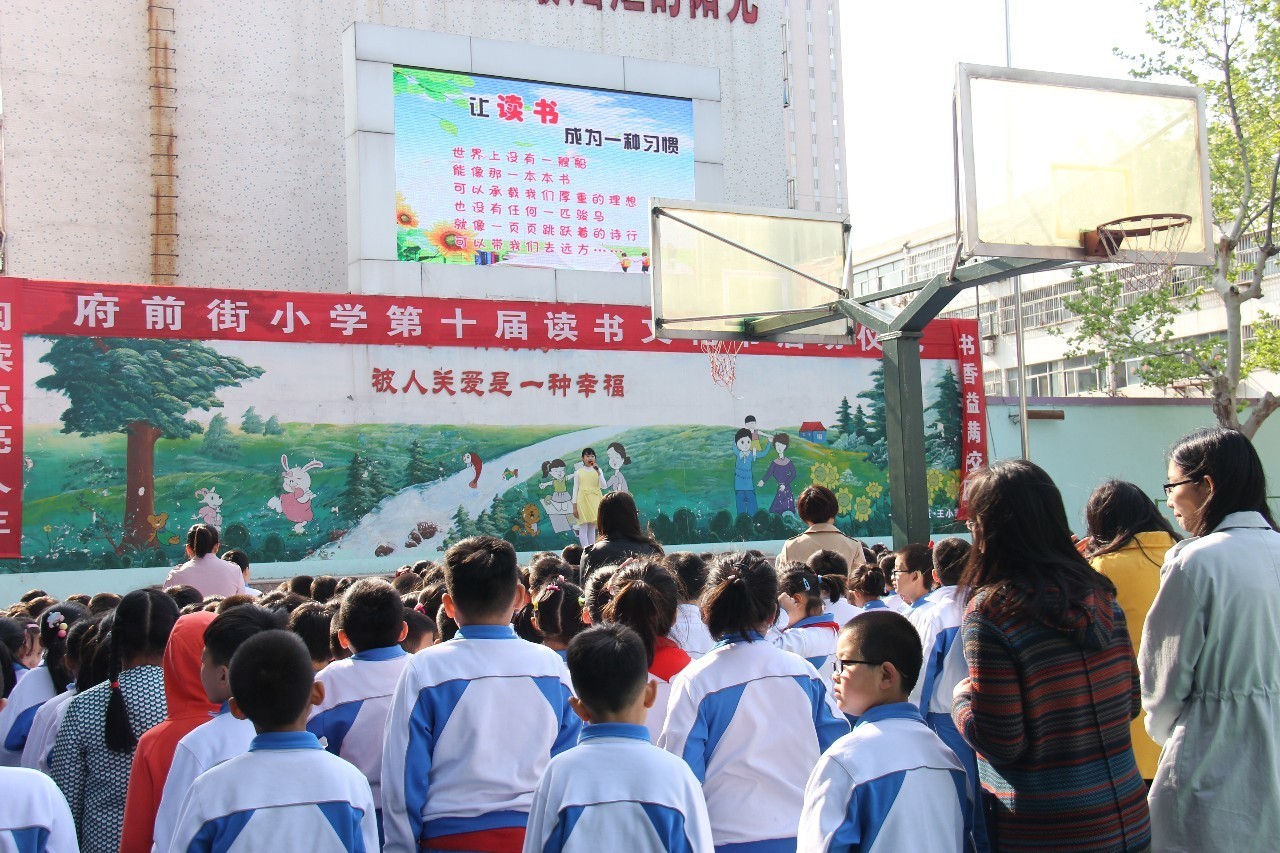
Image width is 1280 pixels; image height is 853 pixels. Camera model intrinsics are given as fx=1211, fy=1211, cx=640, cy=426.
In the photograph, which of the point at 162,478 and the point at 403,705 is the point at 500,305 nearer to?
the point at 162,478

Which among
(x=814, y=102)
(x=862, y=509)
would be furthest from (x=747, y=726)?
(x=814, y=102)

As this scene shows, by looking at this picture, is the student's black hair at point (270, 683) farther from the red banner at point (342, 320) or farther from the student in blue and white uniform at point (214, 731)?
the red banner at point (342, 320)

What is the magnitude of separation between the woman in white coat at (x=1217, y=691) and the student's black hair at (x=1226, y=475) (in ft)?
0.16

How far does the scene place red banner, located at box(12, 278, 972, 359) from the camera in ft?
37.7

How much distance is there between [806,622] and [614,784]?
1934 mm

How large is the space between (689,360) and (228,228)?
21.1 feet

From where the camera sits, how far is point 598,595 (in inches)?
148

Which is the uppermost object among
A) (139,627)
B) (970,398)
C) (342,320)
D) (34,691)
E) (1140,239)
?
(342,320)

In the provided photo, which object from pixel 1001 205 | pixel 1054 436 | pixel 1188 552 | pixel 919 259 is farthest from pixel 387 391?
pixel 919 259

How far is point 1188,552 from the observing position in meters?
2.69

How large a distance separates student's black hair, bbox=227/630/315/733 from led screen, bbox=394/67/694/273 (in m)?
11.6

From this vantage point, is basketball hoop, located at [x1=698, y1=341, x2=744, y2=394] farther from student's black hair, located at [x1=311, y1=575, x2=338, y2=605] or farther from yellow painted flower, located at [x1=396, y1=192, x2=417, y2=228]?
student's black hair, located at [x1=311, y1=575, x2=338, y2=605]

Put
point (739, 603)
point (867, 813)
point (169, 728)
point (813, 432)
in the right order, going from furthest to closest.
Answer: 1. point (813, 432)
2. point (739, 603)
3. point (169, 728)
4. point (867, 813)

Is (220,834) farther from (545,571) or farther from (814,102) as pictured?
(814,102)
